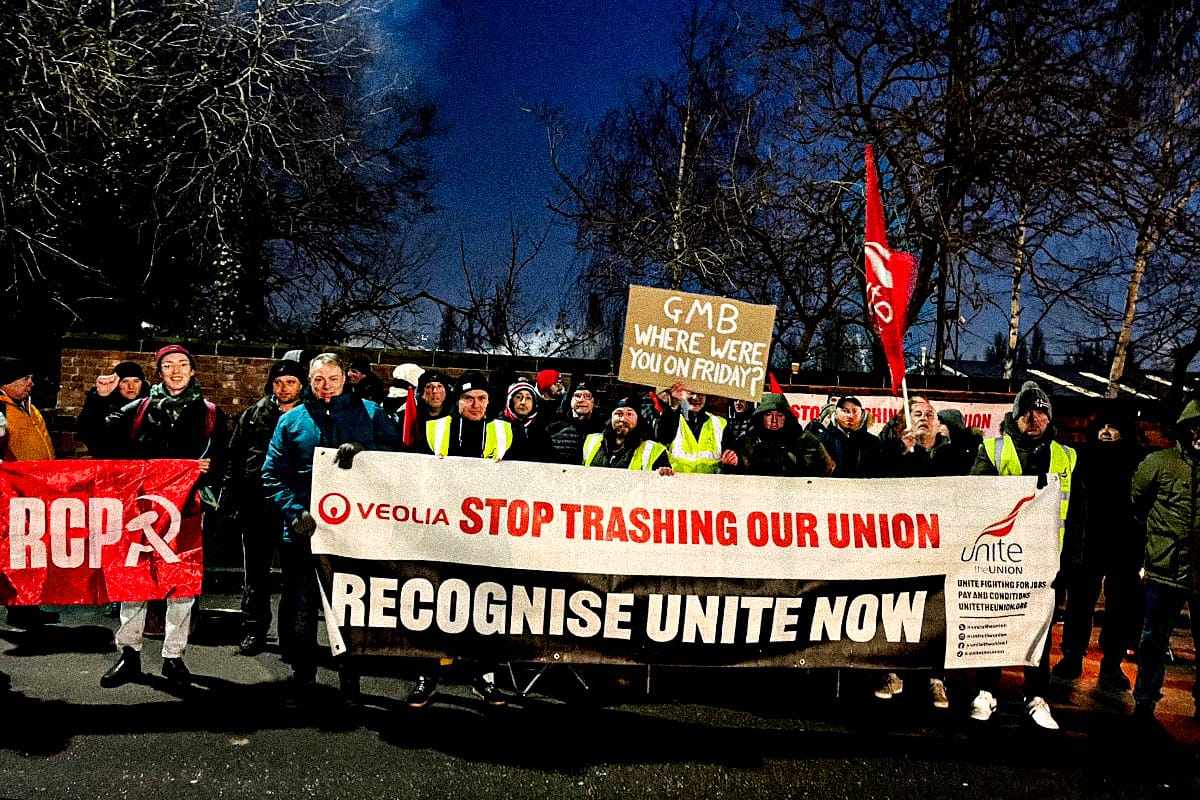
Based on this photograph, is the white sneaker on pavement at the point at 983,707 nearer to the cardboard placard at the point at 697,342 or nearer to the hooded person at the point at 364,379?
the cardboard placard at the point at 697,342

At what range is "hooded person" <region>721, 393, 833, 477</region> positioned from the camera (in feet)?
18.4

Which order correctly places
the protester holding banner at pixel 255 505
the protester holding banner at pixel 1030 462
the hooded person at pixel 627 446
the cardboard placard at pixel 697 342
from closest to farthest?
the protester holding banner at pixel 1030 462, the hooded person at pixel 627 446, the protester holding banner at pixel 255 505, the cardboard placard at pixel 697 342

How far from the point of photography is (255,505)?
566 cm

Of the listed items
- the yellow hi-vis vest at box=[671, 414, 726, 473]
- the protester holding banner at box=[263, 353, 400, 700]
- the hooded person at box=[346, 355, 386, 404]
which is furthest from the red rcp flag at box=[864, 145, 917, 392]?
the hooded person at box=[346, 355, 386, 404]

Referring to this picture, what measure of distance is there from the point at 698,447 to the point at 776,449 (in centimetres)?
53

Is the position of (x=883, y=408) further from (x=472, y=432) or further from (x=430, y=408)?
(x=472, y=432)

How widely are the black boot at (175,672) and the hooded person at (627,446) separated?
253 centimetres

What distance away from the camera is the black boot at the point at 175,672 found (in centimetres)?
473

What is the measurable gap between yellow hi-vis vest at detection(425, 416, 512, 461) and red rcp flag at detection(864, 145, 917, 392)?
8.99ft

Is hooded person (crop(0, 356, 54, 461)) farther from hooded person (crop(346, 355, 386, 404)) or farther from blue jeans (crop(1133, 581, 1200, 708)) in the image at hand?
blue jeans (crop(1133, 581, 1200, 708))

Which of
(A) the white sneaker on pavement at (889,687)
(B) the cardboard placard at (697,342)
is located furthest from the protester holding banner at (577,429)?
(A) the white sneaker on pavement at (889,687)

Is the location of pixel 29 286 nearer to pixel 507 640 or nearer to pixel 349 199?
pixel 349 199

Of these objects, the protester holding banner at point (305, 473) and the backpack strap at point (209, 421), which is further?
the backpack strap at point (209, 421)

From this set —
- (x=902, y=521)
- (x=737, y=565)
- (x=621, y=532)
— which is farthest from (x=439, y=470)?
(x=902, y=521)
